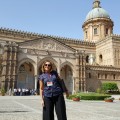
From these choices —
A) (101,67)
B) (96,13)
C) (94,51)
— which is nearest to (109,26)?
(96,13)

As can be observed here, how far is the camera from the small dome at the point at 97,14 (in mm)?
57844

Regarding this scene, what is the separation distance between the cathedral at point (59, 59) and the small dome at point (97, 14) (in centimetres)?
856

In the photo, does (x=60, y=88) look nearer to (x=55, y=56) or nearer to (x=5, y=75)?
(x=5, y=75)

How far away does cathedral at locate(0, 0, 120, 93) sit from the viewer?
1394 inches

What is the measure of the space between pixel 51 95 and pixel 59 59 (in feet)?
114

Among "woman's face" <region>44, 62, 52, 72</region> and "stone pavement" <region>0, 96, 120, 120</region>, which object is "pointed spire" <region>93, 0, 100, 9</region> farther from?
"woman's face" <region>44, 62, 52, 72</region>

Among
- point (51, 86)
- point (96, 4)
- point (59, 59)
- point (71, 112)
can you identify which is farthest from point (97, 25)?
point (51, 86)

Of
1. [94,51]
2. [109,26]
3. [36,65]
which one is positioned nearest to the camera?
[36,65]

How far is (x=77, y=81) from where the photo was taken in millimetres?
40125

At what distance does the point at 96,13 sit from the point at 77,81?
2515 centimetres

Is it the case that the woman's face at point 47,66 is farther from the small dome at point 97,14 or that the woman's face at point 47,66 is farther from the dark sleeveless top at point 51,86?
the small dome at point 97,14

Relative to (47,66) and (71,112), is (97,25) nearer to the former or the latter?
(71,112)

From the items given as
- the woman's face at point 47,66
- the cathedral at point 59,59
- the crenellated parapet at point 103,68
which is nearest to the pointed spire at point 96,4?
the cathedral at point 59,59

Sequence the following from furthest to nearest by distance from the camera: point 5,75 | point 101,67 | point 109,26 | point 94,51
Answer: point 109,26 < point 94,51 < point 101,67 < point 5,75
